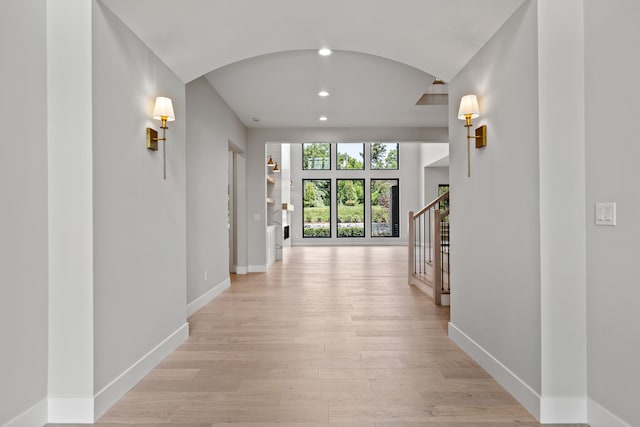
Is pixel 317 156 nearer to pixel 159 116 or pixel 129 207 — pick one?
pixel 159 116

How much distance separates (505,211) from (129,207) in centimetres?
245

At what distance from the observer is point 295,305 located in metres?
4.95

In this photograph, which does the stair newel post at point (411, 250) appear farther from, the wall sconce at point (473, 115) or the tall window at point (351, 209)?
the tall window at point (351, 209)

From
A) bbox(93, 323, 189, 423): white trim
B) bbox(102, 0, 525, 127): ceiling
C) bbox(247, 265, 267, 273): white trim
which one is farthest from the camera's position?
bbox(247, 265, 267, 273): white trim

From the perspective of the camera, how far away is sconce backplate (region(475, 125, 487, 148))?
2912 millimetres
